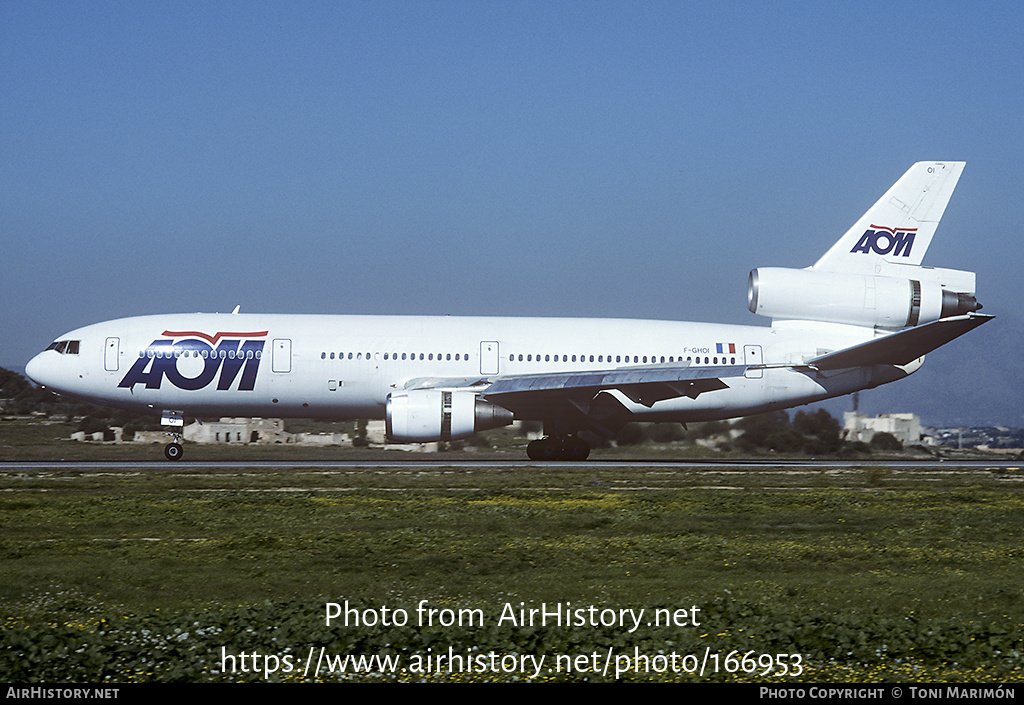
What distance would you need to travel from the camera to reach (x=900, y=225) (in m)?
32.1

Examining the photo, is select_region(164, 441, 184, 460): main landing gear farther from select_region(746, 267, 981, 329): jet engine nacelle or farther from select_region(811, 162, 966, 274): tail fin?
select_region(811, 162, 966, 274): tail fin

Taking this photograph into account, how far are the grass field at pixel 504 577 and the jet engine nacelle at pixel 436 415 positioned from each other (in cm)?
488

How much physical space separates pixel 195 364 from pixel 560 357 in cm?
1028

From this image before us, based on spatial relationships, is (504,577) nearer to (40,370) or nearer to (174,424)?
(174,424)

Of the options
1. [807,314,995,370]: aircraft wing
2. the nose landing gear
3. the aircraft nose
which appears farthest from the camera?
the aircraft nose

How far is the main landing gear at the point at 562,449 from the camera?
31.6 m

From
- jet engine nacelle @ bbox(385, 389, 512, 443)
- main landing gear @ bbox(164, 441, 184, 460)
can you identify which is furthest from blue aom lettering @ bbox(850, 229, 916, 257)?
main landing gear @ bbox(164, 441, 184, 460)

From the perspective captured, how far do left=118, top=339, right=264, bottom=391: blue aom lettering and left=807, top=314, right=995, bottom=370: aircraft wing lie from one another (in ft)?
53.2

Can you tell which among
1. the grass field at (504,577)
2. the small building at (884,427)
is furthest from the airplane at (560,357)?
the small building at (884,427)

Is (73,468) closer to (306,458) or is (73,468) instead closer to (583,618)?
(306,458)

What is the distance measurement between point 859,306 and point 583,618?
24352 millimetres

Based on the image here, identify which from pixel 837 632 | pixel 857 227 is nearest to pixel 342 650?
pixel 837 632

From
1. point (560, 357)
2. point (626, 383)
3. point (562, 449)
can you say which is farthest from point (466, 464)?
point (626, 383)

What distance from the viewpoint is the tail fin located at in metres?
32.0
